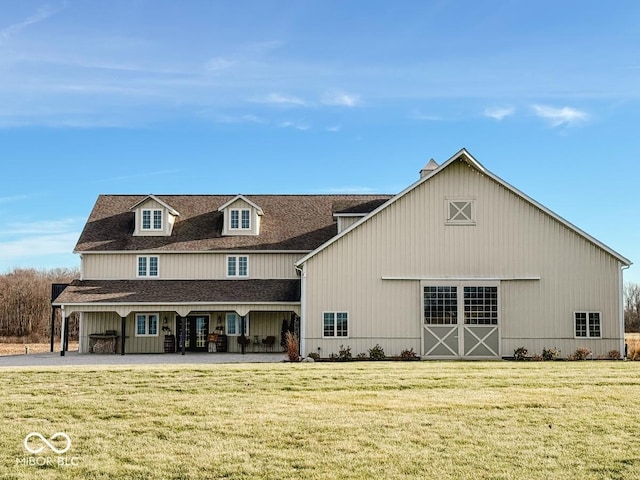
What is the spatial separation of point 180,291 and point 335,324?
8.63 meters

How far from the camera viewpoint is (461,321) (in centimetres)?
2903

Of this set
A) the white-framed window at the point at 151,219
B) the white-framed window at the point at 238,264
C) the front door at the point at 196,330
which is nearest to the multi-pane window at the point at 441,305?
the white-framed window at the point at 238,264

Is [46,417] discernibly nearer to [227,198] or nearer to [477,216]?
[477,216]

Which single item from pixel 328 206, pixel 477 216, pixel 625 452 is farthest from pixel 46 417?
pixel 328 206

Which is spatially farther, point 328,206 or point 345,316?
point 328,206

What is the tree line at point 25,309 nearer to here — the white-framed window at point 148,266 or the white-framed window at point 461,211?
the white-framed window at point 148,266

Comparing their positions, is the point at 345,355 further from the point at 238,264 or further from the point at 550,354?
the point at 238,264

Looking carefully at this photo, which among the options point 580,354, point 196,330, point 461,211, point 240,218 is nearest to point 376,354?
point 461,211

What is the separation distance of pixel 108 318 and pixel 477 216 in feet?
61.0

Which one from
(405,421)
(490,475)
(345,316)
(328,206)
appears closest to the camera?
(490,475)

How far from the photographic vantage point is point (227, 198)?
4012 centimetres

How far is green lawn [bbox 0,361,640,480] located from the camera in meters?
11.4

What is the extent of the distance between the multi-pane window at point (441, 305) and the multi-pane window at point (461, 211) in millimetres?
2775

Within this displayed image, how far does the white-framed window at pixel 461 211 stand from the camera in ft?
96.0
